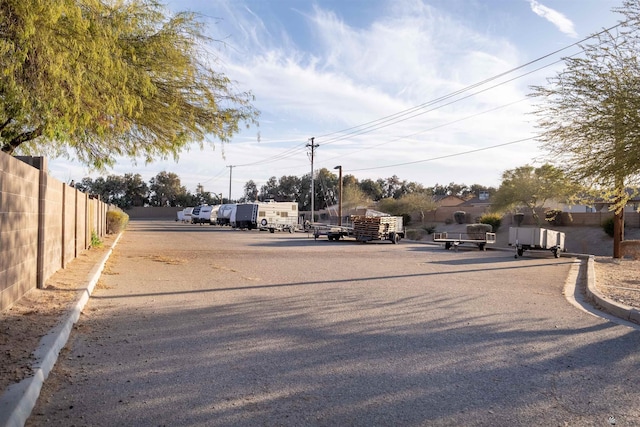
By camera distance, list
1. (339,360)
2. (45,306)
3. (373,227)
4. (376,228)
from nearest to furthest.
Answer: (339,360), (45,306), (376,228), (373,227)

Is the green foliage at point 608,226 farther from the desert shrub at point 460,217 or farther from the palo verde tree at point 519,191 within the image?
the desert shrub at point 460,217

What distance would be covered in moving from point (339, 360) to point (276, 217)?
44020 mm

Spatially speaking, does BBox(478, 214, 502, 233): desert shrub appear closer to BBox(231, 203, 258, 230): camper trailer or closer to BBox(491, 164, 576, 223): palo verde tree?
BBox(491, 164, 576, 223): palo verde tree

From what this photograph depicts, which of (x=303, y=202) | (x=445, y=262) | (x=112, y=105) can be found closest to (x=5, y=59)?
(x=112, y=105)

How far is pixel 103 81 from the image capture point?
9.32 m

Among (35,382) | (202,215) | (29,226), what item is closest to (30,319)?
(29,226)

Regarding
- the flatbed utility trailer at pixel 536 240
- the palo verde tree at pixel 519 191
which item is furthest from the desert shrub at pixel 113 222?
the palo verde tree at pixel 519 191

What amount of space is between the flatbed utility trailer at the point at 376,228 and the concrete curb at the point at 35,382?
84.4 feet

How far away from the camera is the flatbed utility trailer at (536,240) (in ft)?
75.5

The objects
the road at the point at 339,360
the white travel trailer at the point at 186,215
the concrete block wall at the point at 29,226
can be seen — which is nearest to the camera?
the road at the point at 339,360

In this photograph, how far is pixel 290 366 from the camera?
5.95 metres

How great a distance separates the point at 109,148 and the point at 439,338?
33.1 ft

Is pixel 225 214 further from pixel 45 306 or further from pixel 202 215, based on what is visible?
pixel 45 306

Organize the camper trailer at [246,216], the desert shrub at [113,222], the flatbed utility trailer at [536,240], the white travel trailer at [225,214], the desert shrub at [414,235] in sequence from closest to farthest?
the flatbed utility trailer at [536,240] < the desert shrub at [113,222] < the desert shrub at [414,235] < the camper trailer at [246,216] < the white travel trailer at [225,214]
